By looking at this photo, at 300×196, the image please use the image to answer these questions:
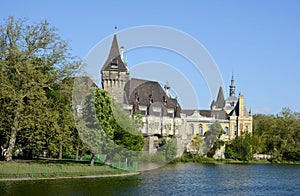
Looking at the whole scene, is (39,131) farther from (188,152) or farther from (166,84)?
(166,84)

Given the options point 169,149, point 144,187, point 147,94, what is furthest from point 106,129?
point 147,94

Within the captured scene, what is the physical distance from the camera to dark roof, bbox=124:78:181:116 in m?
73.8

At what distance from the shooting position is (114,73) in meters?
65.7

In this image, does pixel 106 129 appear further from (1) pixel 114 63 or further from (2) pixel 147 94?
(2) pixel 147 94

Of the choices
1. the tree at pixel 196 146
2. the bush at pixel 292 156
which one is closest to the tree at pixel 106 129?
the tree at pixel 196 146

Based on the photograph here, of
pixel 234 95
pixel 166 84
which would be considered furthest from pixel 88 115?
pixel 234 95

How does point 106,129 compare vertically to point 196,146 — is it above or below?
above

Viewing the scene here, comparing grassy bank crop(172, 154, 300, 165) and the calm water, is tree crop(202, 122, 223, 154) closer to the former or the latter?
grassy bank crop(172, 154, 300, 165)

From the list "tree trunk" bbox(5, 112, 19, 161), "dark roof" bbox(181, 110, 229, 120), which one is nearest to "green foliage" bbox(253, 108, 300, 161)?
"dark roof" bbox(181, 110, 229, 120)

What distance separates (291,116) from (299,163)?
9.87 m

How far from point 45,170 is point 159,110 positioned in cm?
4529

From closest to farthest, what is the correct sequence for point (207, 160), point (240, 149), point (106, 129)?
point (106, 129)
point (207, 160)
point (240, 149)

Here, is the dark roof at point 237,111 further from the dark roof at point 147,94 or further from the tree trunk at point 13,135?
the tree trunk at point 13,135

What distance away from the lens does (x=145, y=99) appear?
76.7 m
